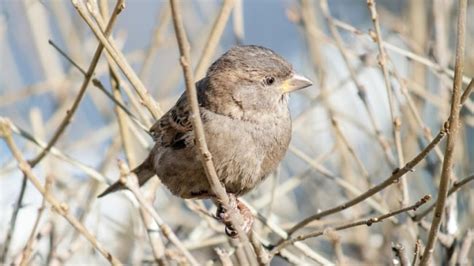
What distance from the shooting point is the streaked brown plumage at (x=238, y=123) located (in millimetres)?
3830

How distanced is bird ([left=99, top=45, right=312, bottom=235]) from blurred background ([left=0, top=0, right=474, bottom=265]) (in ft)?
0.64

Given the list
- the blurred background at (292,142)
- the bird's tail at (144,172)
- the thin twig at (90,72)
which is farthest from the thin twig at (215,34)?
the thin twig at (90,72)

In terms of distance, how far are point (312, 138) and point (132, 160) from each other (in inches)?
78.2

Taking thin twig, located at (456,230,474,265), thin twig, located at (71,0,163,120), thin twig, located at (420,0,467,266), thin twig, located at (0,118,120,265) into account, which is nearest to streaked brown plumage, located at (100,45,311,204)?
thin twig, located at (71,0,163,120)

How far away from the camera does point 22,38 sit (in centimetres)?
683

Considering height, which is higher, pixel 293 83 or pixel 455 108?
pixel 293 83

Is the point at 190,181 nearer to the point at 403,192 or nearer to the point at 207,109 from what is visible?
the point at 207,109

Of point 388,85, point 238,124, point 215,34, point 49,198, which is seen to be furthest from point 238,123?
point 49,198

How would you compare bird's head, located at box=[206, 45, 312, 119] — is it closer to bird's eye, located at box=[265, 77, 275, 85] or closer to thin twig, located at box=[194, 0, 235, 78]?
bird's eye, located at box=[265, 77, 275, 85]

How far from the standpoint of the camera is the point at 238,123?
154 inches

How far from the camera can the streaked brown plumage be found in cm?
383

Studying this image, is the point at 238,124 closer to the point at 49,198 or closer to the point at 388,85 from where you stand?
the point at 388,85

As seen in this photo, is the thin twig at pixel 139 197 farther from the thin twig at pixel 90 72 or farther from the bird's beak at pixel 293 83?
the bird's beak at pixel 293 83

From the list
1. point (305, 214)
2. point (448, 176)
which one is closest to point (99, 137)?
point (305, 214)
